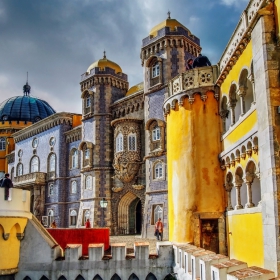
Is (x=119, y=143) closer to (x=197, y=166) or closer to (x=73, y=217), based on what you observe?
(x=73, y=217)

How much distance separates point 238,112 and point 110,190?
1881 cm

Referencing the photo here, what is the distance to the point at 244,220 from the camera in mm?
11531

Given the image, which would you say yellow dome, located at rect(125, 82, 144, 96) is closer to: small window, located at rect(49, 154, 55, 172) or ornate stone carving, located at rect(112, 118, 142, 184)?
ornate stone carving, located at rect(112, 118, 142, 184)

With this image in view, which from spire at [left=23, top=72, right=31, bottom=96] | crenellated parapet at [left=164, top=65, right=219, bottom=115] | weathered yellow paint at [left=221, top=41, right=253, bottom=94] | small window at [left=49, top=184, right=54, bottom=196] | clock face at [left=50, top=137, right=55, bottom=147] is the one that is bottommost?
small window at [left=49, top=184, right=54, bottom=196]

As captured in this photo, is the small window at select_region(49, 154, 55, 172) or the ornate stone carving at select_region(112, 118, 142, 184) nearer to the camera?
the ornate stone carving at select_region(112, 118, 142, 184)

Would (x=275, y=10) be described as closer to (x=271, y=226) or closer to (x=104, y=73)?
(x=271, y=226)

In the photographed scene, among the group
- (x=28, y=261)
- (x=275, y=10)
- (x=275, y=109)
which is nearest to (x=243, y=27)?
(x=275, y=10)

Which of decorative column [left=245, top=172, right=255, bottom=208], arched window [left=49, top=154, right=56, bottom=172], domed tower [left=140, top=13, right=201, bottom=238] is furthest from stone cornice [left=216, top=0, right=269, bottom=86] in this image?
arched window [left=49, top=154, right=56, bottom=172]

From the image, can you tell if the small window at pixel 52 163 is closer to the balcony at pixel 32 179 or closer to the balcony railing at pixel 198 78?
the balcony at pixel 32 179

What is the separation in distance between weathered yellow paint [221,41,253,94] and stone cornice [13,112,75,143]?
25.9 m

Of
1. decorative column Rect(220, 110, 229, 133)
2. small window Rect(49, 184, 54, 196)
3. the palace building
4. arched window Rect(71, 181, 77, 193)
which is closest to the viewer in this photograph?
the palace building

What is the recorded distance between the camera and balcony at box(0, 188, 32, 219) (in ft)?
42.4

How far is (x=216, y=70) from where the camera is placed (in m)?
14.9

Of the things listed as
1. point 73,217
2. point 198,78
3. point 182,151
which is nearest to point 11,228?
point 182,151
